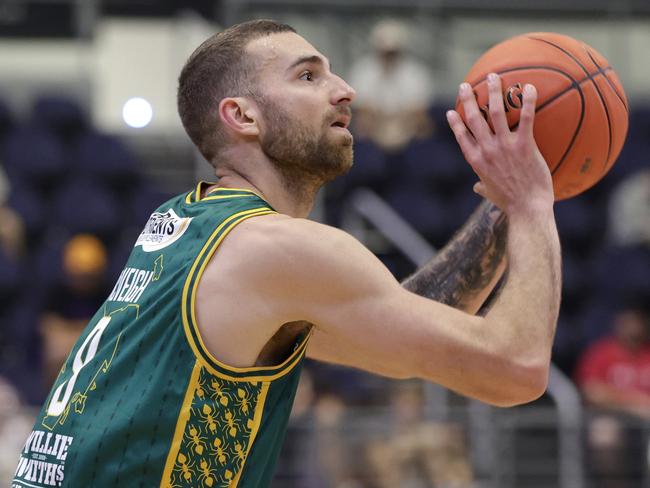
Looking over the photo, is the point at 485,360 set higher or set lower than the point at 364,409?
higher

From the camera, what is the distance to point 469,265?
3.42m

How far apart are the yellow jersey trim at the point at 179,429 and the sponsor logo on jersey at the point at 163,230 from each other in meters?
0.39

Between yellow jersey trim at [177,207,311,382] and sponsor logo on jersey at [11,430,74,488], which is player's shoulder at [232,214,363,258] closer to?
yellow jersey trim at [177,207,311,382]

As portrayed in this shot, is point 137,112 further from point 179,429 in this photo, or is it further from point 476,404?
point 179,429

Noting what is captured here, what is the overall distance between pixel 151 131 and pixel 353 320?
793 cm

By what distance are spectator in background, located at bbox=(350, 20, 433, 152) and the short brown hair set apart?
6.56 meters

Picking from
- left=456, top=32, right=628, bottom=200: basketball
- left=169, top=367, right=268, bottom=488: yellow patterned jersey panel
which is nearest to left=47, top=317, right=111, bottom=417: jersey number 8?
left=169, top=367, right=268, bottom=488: yellow patterned jersey panel

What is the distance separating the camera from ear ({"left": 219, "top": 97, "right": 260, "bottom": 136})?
10.1 feet

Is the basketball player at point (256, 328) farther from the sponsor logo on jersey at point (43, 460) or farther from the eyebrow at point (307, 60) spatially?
the eyebrow at point (307, 60)

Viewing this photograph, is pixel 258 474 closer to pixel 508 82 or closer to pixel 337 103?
pixel 337 103

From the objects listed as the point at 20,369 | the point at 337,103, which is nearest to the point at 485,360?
the point at 337,103

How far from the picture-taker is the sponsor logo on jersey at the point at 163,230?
295cm

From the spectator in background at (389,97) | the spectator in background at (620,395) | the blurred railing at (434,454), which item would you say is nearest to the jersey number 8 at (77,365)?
the blurred railing at (434,454)

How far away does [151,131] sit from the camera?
10414 mm
